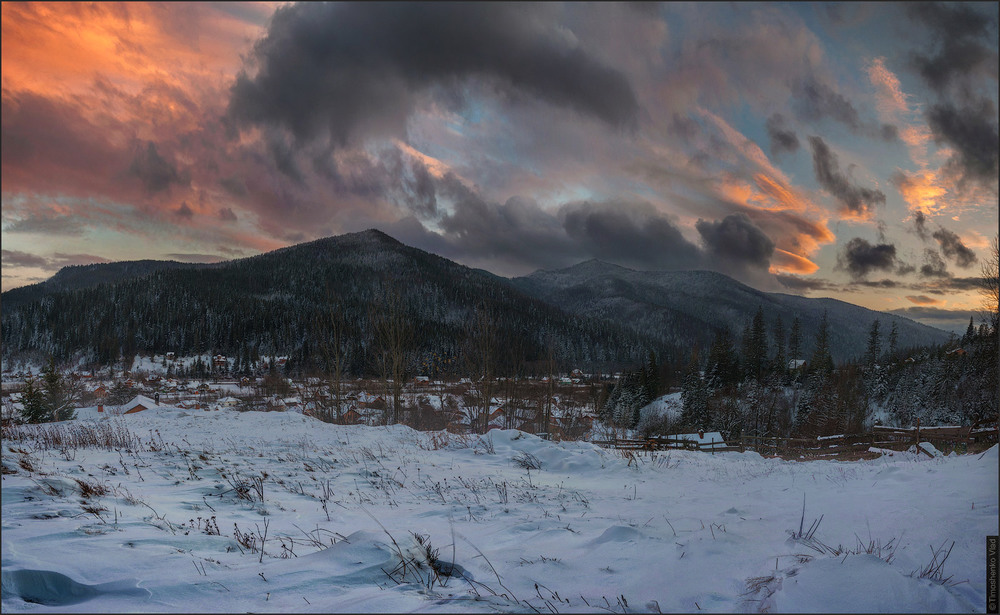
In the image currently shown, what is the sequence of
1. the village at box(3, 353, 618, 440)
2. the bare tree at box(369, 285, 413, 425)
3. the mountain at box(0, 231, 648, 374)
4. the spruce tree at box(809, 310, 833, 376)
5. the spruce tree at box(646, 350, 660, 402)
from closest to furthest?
1. the bare tree at box(369, 285, 413, 425)
2. the village at box(3, 353, 618, 440)
3. the spruce tree at box(809, 310, 833, 376)
4. the spruce tree at box(646, 350, 660, 402)
5. the mountain at box(0, 231, 648, 374)

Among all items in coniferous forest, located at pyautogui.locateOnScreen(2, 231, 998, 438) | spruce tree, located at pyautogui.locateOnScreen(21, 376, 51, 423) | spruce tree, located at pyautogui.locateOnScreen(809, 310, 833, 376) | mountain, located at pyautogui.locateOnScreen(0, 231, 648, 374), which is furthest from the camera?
mountain, located at pyautogui.locateOnScreen(0, 231, 648, 374)

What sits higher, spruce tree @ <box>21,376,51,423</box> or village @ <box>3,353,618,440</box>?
spruce tree @ <box>21,376,51,423</box>

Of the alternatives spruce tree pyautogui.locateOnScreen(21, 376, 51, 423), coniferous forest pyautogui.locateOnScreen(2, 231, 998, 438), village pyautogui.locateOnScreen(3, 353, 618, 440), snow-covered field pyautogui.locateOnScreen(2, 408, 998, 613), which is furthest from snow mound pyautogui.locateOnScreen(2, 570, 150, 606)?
spruce tree pyautogui.locateOnScreen(21, 376, 51, 423)

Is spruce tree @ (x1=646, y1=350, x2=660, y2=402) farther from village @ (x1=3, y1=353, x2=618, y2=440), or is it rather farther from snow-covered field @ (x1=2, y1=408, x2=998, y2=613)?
snow-covered field @ (x1=2, y1=408, x2=998, y2=613)

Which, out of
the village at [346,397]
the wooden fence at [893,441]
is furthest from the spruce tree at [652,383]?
the wooden fence at [893,441]

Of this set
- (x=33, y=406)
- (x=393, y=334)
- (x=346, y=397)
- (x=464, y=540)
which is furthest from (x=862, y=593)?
(x=346, y=397)

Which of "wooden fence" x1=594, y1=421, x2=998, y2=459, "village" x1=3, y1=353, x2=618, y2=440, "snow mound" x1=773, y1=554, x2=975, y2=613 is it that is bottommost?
"village" x1=3, y1=353, x2=618, y2=440

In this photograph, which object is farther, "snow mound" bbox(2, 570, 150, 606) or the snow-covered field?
the snow-covered field

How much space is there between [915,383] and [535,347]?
9181 centimetres

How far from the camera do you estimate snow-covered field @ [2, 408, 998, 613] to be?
3.61 metres

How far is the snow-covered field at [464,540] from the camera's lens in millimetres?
3613

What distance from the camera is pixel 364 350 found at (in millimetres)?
109062

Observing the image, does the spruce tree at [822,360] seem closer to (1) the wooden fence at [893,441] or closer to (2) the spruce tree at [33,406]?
(1) the wooden fence at [893,441]

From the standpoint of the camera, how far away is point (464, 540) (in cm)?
538
